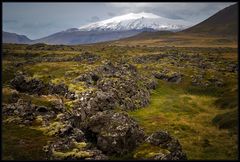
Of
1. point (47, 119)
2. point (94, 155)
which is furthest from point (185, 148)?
point (47, 119)

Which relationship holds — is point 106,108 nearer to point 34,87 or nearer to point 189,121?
point 189,121

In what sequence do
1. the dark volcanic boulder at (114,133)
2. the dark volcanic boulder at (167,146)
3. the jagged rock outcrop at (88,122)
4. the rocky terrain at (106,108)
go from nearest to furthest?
the dark volcanic boulder at (167,146), the jagged rock outcrop at (88,122), the rocky terrain at (106,108), the dark volcanic boulder at (114,133)

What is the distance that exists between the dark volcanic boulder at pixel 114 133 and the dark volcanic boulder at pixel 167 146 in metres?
2.40

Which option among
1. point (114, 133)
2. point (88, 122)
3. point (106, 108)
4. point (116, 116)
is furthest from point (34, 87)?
point (114, 133)

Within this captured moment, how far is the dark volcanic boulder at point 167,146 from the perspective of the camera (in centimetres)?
4392

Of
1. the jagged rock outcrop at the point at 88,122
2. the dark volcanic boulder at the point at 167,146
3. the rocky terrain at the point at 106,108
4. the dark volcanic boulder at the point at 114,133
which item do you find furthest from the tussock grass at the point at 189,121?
the dark volcanic boulder at the point at 114,133

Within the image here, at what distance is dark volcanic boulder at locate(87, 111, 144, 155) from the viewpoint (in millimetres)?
46656

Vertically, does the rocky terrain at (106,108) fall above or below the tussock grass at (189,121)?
above

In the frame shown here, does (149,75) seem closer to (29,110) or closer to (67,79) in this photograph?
(67,79)

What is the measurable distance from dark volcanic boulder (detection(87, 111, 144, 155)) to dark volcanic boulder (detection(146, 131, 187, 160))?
2399mm

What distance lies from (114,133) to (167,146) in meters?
7.24

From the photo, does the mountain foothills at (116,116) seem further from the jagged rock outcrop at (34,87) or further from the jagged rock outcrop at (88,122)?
the jagged rock outcrop at (88,122)

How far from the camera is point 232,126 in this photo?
65.0 m

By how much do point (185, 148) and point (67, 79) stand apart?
42789 mm
